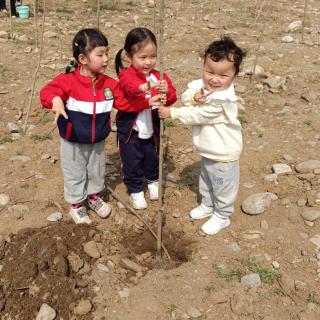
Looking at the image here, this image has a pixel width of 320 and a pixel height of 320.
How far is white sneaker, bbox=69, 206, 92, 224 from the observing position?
10.9 ft

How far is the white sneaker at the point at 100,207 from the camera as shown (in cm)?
342

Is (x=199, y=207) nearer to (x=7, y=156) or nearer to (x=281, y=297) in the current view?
(x=281, y=297)

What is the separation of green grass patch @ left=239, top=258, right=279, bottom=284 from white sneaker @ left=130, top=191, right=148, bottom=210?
3.09 ft

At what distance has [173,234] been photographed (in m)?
3.31

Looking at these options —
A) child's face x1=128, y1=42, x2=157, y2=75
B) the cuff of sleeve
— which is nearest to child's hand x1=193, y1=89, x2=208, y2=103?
the cuff of sleeve

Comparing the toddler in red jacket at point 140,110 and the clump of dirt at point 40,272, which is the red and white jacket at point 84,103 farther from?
the clump of dirt at point 40,272

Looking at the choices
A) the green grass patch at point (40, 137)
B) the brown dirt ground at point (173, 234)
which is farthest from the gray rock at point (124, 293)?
the green grass patch at point (40, 137)

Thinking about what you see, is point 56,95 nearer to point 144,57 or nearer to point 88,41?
point 88,41

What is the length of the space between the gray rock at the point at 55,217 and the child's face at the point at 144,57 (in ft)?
4.35

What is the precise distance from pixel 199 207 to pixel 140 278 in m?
0.86

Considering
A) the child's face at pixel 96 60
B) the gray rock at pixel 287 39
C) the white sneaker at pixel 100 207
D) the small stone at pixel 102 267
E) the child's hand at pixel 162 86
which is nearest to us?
the child's hand at pixel 162 86

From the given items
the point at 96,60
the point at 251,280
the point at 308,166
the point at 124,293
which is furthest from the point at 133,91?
the point at 308,166

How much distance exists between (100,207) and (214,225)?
0.91 m

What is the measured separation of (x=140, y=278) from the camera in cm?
287
